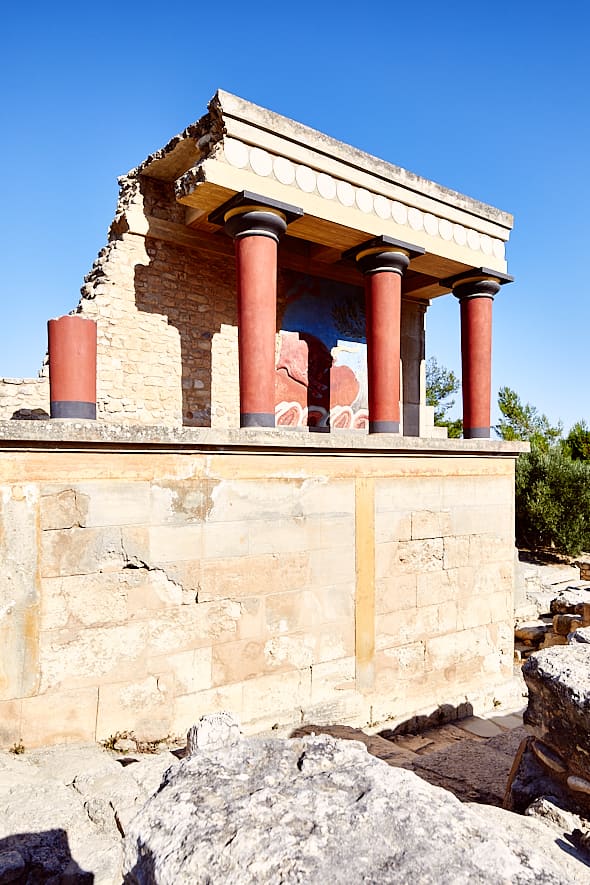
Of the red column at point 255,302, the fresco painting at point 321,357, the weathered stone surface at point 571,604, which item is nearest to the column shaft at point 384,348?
Result: the fresco painting at point 321,357

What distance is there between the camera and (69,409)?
16.3 feet

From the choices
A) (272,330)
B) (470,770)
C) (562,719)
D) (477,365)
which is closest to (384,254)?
(272,330)

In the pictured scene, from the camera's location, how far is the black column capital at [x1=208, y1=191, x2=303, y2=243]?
634 centimetres

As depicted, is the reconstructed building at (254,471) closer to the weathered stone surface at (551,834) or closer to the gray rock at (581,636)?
the gray rock at (581,636)

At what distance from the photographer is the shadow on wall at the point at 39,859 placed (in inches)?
87.2

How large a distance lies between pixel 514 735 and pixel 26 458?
4.84 m

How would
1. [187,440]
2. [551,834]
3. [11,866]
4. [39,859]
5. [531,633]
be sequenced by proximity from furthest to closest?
[531,633], [187,440], [551,834], [39,859], [11,866]

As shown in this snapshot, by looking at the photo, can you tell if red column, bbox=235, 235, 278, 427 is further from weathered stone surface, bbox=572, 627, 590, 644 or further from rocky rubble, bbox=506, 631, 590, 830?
rocky rubble, bbox=506, 631, 590, 830

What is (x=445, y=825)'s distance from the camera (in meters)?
1.52

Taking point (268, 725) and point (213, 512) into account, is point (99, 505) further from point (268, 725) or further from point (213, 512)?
point (268, 725)

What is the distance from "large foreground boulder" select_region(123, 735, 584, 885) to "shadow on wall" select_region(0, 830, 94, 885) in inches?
37.4

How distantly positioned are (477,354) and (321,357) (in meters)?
2.42

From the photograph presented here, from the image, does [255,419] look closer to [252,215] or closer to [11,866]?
[252,215]

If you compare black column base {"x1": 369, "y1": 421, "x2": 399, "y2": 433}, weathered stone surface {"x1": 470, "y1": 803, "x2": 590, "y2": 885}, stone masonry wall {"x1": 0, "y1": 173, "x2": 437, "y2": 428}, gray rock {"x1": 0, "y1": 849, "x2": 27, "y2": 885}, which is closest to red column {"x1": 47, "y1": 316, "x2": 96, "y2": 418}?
stone masonry wall {"x1": 0, "y1": 173, "x2": 437, "y2": 428}
